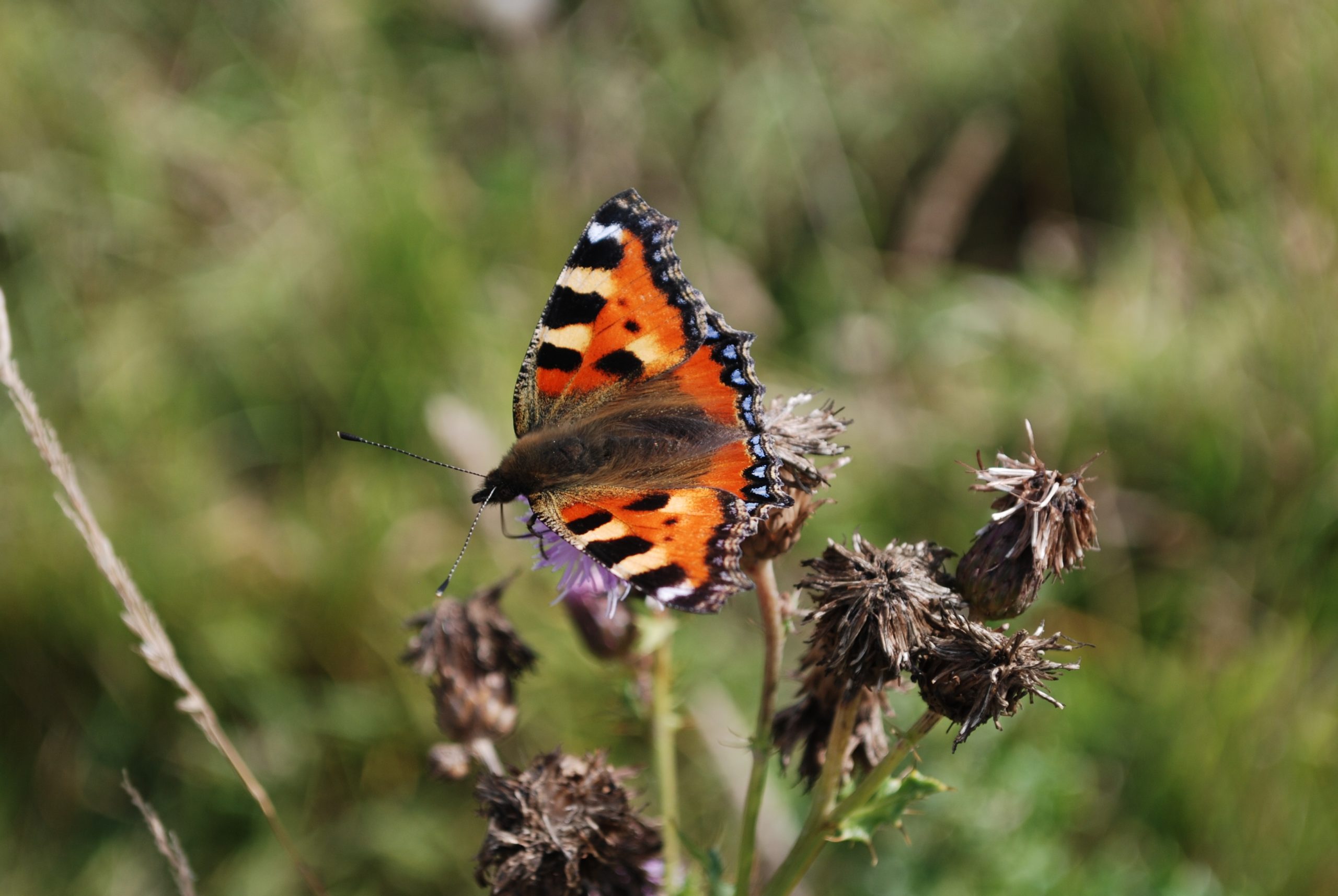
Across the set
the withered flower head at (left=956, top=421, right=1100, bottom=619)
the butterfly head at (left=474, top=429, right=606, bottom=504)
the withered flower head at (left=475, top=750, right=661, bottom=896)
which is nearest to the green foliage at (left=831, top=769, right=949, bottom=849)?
the withered flower head at (left=956, top=421, right=1100, bottom=619)

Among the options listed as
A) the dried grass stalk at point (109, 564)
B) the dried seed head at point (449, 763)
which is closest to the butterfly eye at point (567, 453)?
the dried seed head at point (449, 763)

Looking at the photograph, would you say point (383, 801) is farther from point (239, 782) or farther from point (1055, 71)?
point (1055, 71)

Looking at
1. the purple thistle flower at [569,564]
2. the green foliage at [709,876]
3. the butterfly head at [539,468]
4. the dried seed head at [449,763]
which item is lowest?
the dried seed head at [449,763]

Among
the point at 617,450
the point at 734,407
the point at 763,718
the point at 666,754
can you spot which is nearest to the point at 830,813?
the point at 763,718

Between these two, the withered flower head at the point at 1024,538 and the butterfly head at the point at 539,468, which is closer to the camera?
the withered flower head at the point at 1024,538

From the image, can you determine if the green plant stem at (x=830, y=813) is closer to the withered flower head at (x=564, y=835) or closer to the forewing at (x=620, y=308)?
the withered flower head at (x=564, y=835)

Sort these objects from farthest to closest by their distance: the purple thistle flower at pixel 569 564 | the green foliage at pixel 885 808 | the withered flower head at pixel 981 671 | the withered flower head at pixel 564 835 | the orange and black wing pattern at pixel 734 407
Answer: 1. the purple thistle flower at pixel 569 564
2. the orange and black wing pattern at pixel 734 407
3. the withered flower head at pixel 564 835
4. the green foliage at pixel 885 808
5. the withered flower head at pixel 981 671
